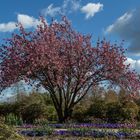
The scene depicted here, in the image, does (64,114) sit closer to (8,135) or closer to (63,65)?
(63,65)

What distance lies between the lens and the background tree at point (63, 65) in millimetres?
25797

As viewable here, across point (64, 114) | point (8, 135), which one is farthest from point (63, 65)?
point (8, 135)

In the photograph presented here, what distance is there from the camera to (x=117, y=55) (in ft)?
89.9

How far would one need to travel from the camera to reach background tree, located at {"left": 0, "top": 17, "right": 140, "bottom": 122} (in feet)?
84.6

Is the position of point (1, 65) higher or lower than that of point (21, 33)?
lower

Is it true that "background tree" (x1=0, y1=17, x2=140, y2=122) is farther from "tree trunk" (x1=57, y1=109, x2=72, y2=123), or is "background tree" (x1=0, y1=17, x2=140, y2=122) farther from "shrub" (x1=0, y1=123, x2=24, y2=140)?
"shrub" (x1=0, y1=123, x2=24, y2=140)

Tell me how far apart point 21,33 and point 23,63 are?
252cm

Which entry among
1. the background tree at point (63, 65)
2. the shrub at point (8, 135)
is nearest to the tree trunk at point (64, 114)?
the background tree at point (63, 65)

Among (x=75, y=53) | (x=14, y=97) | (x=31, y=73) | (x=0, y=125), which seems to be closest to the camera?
(x=0, y=125)

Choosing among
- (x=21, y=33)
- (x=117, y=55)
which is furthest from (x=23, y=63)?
(x=117, y=55)

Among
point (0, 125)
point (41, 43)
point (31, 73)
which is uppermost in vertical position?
point (41, 43)

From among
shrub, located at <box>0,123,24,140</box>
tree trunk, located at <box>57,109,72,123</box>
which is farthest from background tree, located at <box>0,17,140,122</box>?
shrub, located at <box>0,123,24,140</box>

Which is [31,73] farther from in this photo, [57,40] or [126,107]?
[126,107]

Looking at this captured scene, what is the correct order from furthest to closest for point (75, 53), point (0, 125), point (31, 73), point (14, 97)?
1. point (14, 97)
2. point (75, 53)
3. point (31, 73)
4. point (0, 125)
